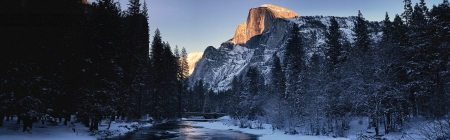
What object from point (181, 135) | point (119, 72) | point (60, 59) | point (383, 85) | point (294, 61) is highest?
point (294, 61)

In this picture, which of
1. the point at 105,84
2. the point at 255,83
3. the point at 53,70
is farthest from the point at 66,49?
the point at 255,83

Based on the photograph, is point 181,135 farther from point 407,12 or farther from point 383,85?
point 407,12

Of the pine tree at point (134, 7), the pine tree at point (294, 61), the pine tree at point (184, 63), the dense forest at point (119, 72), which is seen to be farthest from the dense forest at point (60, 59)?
the pine tree at point (184, 63)

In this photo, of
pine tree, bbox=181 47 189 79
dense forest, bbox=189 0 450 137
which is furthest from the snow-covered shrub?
pine tree, bbox=181 47 189 79

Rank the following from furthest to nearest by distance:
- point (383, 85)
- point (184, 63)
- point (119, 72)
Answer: point (184, 63), point (119, 72), point (383, 85)

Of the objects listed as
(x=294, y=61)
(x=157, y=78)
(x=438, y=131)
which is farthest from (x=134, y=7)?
(x=438, y=131)

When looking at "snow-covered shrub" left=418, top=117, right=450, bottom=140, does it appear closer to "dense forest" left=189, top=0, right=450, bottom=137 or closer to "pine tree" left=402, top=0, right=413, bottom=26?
"dense forest" left=189, top=0, right=450, bottom=137

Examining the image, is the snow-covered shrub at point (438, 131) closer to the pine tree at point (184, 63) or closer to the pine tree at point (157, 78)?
the pine tree at point (157, 78)

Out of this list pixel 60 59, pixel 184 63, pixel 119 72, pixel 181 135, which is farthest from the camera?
pixel 184 63

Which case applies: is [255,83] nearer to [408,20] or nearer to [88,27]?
[408,20]

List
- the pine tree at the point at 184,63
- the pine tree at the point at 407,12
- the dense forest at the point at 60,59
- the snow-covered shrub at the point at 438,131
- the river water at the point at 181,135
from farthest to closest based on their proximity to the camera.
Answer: the pine tree at the point at 184,63 → the pine tree at the point at 407,12 → the river water at the point at 181,135 → the dense forest at the point at 60,59 → the snow-covered shrub at the point at 438,131

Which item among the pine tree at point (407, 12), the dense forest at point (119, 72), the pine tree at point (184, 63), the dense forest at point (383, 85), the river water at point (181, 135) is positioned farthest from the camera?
the pine tree at point (184, 63)

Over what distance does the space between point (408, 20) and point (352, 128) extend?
65.7ft

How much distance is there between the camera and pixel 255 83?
65.6 m
